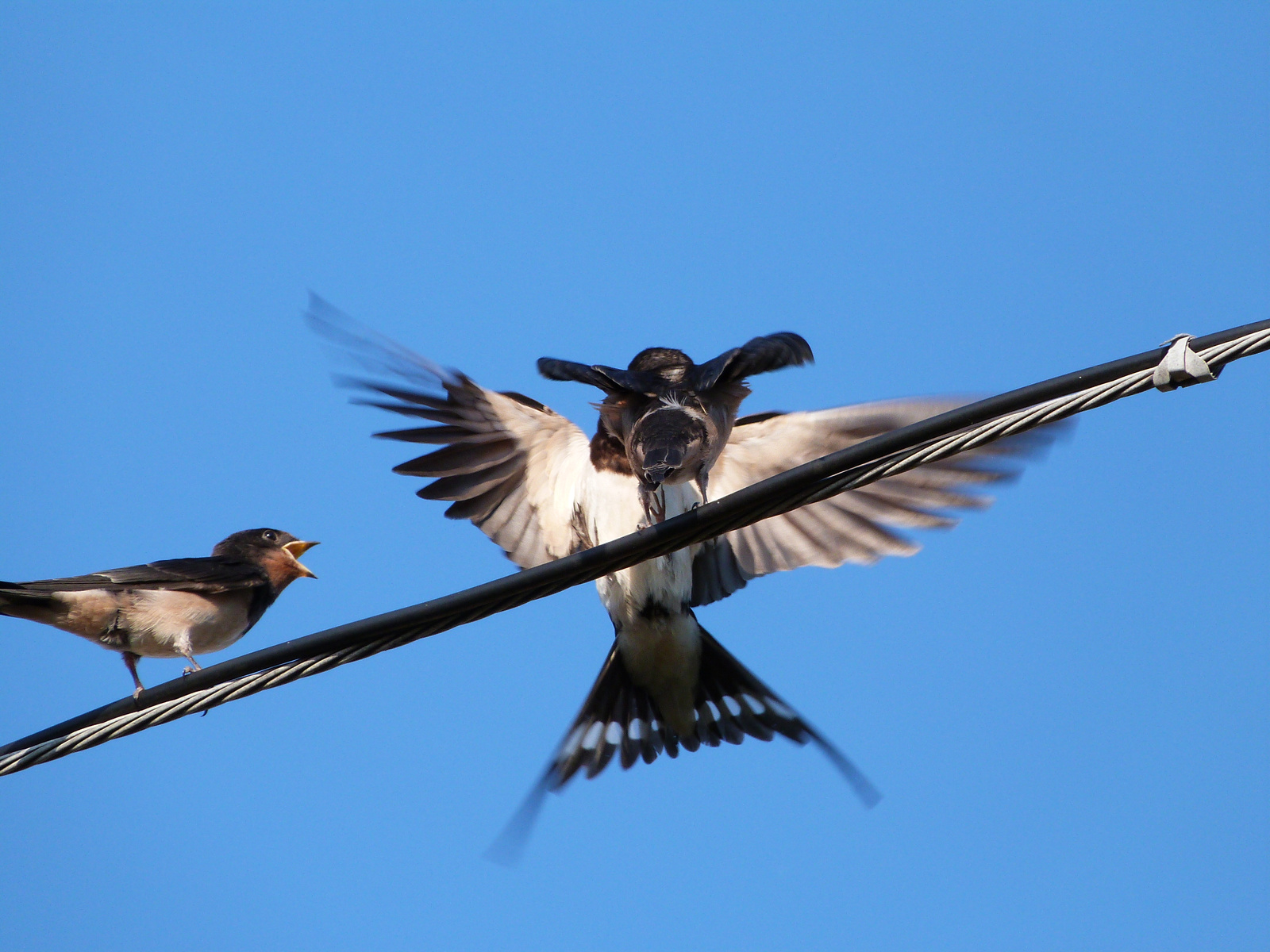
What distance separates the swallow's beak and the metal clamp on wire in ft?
16.9

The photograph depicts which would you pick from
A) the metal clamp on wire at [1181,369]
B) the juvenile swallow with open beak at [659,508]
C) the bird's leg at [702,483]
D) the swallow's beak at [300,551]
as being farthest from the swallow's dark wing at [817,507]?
the metal clamp on wire at [1181,369]

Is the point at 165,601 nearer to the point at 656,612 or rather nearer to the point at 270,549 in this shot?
the point at 270,549

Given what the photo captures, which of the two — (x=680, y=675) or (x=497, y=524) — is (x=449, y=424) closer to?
(x=497, y=524)

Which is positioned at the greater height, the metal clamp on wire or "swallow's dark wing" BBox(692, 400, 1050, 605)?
"swallow's dark wing" BBox(692, 400, 1050, 605)

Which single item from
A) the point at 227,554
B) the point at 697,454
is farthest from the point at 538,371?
the point at 227,554

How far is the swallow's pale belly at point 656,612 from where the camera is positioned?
19.2ft

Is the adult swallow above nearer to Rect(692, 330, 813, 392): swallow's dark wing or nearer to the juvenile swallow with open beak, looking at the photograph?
the juvenile swallow with open beak

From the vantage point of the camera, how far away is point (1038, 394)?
3.12 m

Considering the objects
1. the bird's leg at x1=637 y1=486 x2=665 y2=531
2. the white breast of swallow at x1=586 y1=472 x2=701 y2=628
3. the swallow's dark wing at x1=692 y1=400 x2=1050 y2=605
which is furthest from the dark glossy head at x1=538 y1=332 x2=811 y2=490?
the swallow's dark wing at x1=692 y1=400 x2=1050 y2=605

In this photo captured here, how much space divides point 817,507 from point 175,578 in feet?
10.8

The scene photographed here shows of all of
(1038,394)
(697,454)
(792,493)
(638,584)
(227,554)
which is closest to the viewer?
(1038,394)

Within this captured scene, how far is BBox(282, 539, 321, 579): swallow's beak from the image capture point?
704 centimetres

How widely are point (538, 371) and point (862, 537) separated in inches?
85.6

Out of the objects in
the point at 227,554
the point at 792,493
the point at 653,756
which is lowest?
the point at 792,493
